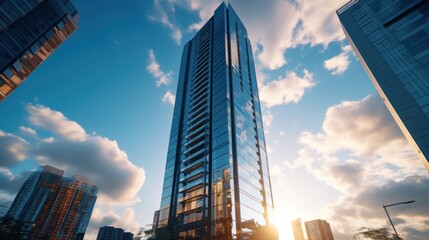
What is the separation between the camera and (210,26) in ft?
248

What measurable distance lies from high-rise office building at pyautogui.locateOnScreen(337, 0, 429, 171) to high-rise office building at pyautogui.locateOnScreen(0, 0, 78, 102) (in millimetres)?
54617

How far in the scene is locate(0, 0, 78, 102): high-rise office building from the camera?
2667 centimetres

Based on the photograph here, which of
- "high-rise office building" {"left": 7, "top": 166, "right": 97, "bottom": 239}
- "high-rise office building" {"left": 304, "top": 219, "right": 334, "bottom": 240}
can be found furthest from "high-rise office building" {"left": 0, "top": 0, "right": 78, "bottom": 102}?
"high-rise office building" {"left": 304, "top": 219, "right": 334, "bottom": 240}

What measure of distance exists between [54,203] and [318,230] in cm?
18715

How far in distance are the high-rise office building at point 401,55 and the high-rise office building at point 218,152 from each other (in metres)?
27.6

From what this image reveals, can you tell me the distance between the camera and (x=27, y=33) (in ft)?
101

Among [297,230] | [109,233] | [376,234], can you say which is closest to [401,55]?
[376,234]

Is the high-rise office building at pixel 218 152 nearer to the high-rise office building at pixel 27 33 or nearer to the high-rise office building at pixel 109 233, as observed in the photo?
the high-rise office building at pixel 27 33

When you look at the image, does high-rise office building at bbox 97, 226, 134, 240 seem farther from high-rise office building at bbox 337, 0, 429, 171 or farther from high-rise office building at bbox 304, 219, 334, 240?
high-rise office building at bbox 337, 0, 429, 171

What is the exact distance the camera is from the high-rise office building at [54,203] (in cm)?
12807

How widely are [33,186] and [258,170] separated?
537 ft

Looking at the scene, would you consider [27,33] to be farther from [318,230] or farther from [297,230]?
[318,230]

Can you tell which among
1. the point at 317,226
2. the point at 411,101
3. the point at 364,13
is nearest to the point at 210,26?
the point at 364,13

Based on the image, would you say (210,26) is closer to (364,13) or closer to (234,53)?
(234,53)
